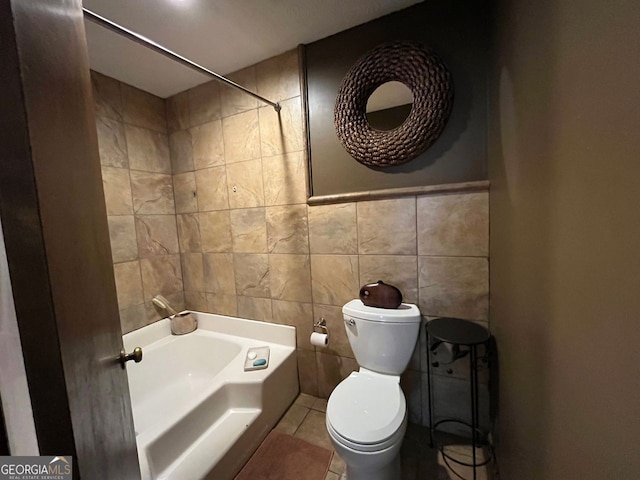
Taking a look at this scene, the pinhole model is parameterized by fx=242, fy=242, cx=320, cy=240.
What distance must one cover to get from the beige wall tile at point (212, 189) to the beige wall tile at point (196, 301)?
74 centimetres

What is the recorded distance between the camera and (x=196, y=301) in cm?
211

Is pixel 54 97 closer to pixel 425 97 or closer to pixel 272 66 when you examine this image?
pixel 425 97

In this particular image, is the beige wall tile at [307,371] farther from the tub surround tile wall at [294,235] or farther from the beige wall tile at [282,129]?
the beige wall tile at [282,129]

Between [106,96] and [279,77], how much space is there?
121 centimetres

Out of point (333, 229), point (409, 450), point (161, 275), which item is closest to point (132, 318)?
→ point (161, 275)

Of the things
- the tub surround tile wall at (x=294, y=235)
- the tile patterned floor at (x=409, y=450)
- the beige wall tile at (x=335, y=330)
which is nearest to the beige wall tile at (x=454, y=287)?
the tub surround tile wall at (x=294, y=235)

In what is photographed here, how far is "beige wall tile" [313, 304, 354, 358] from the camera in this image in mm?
1574

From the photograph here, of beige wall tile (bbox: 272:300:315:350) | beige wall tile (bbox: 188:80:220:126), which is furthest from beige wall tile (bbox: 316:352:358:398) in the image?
beige wall tile (bbox: 188:80:220:126)

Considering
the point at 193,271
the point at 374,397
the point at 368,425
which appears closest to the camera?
the point at 368,425

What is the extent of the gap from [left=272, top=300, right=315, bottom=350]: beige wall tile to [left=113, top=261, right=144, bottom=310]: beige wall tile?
1.04 metres

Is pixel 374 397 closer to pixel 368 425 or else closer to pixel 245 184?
pixel 368 425

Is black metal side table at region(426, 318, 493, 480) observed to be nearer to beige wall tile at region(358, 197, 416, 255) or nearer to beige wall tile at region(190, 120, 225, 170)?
beige wall tile at region(358, 197, 416, 255)

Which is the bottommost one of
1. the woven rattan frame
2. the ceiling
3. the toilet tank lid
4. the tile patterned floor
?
the tile patterned floor

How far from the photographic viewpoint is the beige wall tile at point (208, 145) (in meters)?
1.84
